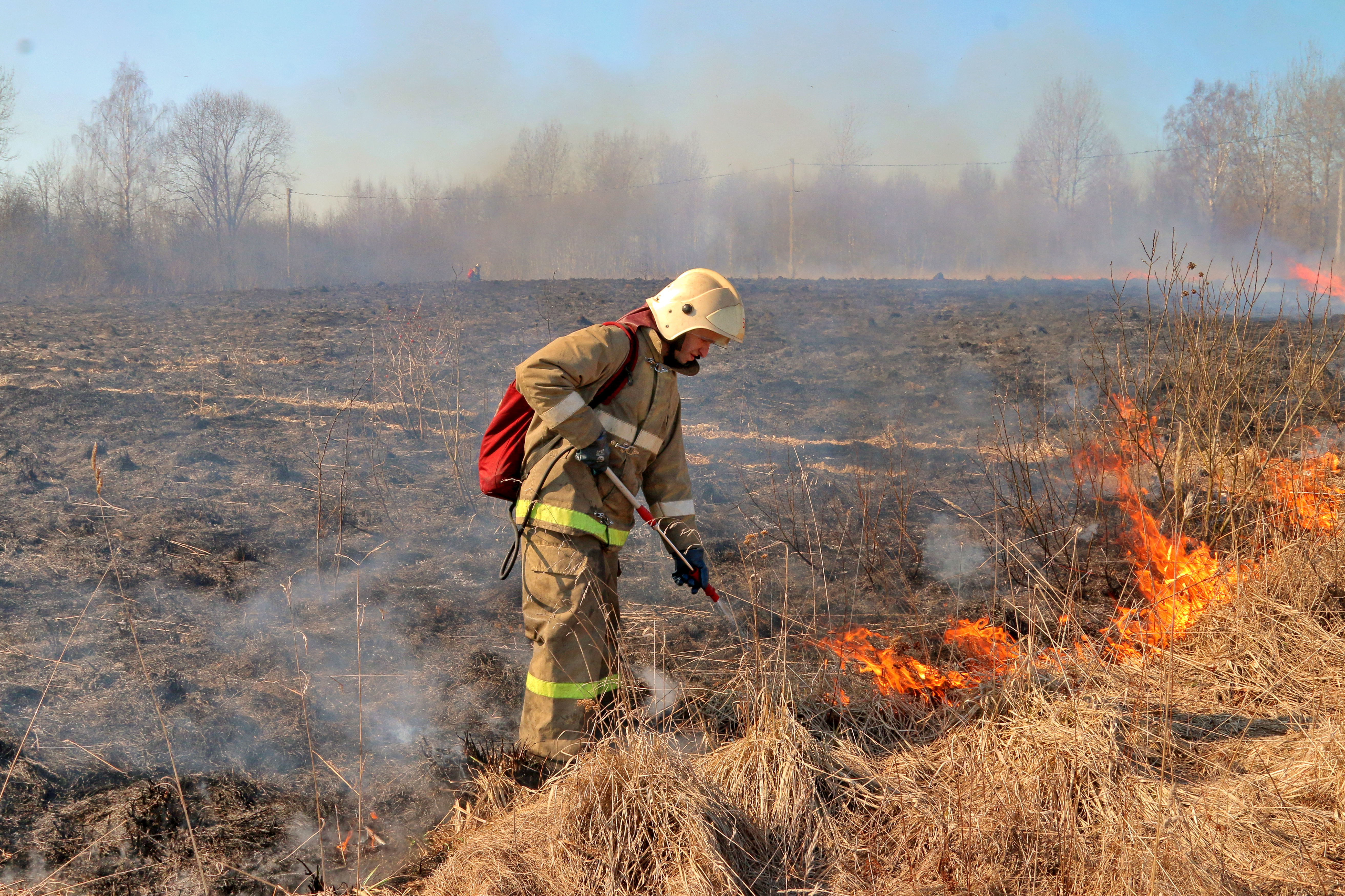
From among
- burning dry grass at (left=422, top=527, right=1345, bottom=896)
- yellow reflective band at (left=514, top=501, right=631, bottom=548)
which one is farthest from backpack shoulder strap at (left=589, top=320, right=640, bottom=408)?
burning dry grass at (left=422, top=527, right=1345, bottom=896)

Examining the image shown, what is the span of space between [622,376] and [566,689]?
44.2 inches

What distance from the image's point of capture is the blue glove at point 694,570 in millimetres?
3160

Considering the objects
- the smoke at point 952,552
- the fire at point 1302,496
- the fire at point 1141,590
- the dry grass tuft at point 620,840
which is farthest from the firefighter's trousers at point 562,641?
the fire at point 1302,496

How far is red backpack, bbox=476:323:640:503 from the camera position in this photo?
119 inches

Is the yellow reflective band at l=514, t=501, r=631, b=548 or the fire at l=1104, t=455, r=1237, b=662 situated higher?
the yellow reflective band at l=514, t=501, r=631, b=548

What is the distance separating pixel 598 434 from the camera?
9.42ft

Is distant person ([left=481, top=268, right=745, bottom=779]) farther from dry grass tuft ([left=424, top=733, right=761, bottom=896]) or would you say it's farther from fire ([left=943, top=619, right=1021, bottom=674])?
fire ([left=943, top=619, right=1021, bottom=674])

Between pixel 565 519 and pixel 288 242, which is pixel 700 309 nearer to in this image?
pixel 565 519

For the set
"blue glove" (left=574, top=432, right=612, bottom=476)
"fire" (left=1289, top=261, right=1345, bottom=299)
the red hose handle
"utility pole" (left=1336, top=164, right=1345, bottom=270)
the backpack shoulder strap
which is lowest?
the red hose handle

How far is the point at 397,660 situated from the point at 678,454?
188 cm

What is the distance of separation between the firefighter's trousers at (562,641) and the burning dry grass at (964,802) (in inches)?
9.5

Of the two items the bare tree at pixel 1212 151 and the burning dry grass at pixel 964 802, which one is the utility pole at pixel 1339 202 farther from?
the burning dry grass at pixel 964 802

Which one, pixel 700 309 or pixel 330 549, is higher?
pixel 700 309

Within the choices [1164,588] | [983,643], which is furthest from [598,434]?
[1164,588]
